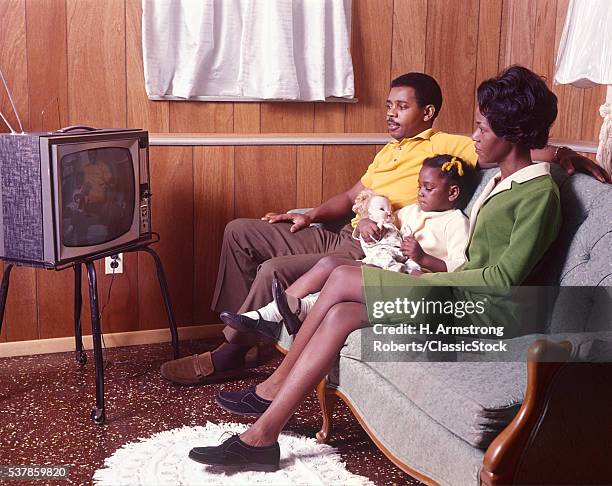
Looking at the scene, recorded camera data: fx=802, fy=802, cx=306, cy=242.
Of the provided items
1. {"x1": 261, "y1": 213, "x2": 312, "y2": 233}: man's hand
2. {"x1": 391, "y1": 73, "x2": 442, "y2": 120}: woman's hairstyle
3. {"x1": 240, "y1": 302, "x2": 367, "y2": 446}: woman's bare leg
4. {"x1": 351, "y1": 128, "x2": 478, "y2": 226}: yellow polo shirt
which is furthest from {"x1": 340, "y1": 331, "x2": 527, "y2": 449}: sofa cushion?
{"x1": 391, "y1": 73, "x2": 442, "y2": 120}: woman's hairstyle

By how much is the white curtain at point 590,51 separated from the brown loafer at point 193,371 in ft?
4.70

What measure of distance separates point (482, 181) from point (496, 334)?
0.67 meters

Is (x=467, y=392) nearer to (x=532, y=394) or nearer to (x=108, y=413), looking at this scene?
(x=532, y=394)

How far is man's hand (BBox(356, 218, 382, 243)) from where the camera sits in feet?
8.39

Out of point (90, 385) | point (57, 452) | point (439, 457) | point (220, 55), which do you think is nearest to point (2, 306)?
point (90, 385)

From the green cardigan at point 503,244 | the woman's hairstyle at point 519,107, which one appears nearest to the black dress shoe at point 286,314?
the green cardigan at point 503,244

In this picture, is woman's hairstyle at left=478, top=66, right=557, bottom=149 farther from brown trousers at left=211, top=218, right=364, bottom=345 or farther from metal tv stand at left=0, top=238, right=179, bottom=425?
metal tv stand at left=0, top=238, right=179, bottom=425

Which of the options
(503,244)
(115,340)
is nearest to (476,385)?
(503,244)

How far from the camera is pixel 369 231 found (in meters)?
2.56

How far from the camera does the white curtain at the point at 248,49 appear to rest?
304 cm

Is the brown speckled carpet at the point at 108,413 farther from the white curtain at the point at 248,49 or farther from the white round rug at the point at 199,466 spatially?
the white curtain at the point at 248,49

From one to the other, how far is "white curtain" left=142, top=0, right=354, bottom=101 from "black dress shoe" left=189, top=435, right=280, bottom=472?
4.89ft

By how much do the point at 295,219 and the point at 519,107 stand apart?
3.61ft

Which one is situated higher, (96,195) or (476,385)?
(96,195)
